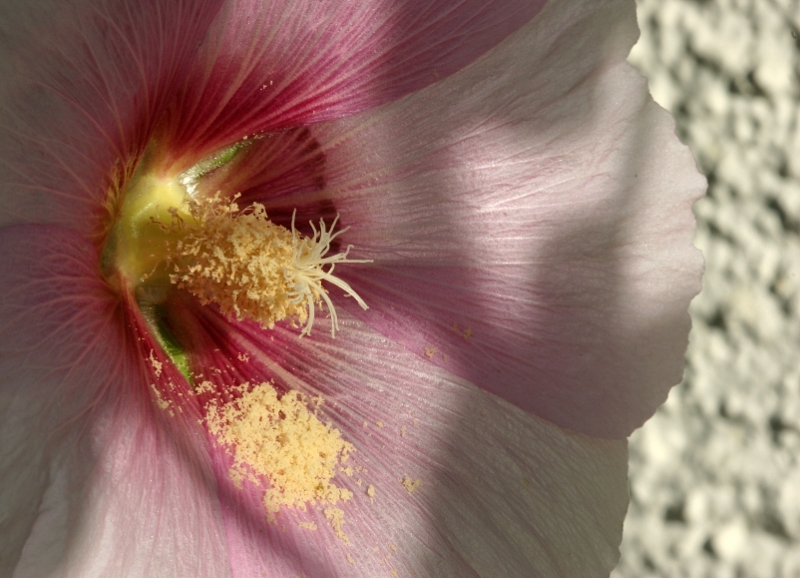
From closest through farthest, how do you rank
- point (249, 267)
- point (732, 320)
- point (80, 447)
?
point (80, 447)
point (249, 267)
point (732, 320)

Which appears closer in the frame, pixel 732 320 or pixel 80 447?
pixel 80 447

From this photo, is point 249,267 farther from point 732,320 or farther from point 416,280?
point 732,320

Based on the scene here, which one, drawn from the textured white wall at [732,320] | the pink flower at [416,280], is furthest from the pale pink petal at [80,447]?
the textured white wall at [732,320]

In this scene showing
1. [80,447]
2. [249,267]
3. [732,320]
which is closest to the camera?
[80,447]

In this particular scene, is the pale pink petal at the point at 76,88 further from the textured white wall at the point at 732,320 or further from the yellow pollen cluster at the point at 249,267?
the textured white wall at the point at 732,320

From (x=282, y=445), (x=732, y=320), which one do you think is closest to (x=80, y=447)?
(x=282, y=445)

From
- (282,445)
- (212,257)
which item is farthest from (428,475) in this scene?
(212,257)

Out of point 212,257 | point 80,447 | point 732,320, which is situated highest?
point 732,320

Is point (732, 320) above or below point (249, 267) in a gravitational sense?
above
